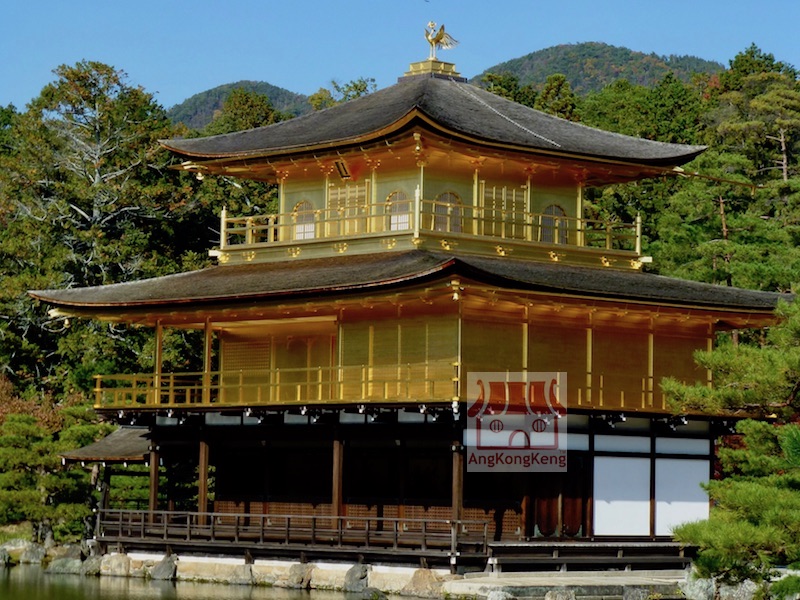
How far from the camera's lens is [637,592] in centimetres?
2750

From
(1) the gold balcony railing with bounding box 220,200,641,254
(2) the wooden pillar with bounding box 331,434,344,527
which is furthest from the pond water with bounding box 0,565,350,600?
(1) the gold balcony railing with bounding box 220,200,641,254

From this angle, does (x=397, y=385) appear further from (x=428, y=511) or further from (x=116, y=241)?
(x=116, y=241)

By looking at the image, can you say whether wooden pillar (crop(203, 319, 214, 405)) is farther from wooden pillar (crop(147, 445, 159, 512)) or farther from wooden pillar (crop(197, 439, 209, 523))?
wooden pillar (crop(147, 445, 159, 512))

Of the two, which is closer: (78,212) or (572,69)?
(78,212)

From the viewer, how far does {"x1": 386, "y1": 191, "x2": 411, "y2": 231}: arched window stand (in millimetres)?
35406

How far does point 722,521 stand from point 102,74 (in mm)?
38538

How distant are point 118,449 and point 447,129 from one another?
466 inches

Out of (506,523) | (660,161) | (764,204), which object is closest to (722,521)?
(506,523)

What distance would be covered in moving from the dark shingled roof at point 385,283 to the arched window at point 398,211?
140cm

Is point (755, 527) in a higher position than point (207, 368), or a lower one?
lower

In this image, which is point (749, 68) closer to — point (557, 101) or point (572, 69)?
point (557, 101)

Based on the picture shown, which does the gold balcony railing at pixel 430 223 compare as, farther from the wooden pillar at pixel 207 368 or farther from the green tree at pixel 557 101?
the green tree at pixel 557 101

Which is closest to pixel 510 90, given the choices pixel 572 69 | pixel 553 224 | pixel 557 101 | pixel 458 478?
pixel 557 101

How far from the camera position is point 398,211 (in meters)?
35.8
